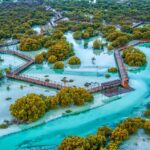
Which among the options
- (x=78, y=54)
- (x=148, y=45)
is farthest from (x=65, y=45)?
(x=148, y=45)

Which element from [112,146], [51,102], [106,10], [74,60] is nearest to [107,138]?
[112,146]

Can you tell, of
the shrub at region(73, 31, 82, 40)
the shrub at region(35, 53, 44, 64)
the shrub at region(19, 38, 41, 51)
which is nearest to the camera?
the shrub at region(35, 53, 44, 64)

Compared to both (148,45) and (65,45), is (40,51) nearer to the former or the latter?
→ (65,45)

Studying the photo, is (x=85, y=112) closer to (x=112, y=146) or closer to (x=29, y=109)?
(x=29, y=109)

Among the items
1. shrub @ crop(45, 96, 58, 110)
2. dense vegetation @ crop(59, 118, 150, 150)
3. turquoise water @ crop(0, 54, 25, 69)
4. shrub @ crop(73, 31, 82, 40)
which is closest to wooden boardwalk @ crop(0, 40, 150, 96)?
turquoise water @ crop(0, 54, 25, 69)

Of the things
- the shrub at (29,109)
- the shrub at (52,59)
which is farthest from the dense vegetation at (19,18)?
the shrub at (29,109)

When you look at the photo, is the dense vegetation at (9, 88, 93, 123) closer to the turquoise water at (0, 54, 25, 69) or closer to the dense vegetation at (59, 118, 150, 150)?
the dense vegetation at (59, 118, 150, 150)
